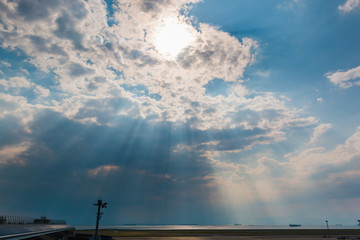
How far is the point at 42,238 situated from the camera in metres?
35.4

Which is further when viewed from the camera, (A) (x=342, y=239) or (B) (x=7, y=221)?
(A) (x=342, y=239)

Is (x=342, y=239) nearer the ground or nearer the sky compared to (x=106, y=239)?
nearer the ground

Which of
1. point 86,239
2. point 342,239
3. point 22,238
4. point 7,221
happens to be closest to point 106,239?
point 86,239

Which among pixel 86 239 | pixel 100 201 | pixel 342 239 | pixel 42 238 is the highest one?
pixel 100 201

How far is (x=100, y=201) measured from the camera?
3900 centimetres

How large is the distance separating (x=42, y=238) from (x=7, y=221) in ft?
62.0

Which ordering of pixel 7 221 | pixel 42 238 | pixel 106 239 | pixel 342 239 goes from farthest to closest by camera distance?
1. pixel 342 239
2. pixel 106 239
3. pixel 7 221
4. pixel 42 238

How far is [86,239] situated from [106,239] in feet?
21.6

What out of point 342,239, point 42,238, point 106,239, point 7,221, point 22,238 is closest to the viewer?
point 22,238

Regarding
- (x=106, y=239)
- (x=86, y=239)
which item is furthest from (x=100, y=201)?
(x=86, y=239)

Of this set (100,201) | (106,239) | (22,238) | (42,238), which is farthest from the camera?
(106,239)

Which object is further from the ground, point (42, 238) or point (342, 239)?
point (42, 238)

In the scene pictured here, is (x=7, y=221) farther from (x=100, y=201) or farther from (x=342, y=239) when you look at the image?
(x=342, y=239)

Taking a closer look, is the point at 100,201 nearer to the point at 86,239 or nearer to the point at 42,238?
the point at 42,238
